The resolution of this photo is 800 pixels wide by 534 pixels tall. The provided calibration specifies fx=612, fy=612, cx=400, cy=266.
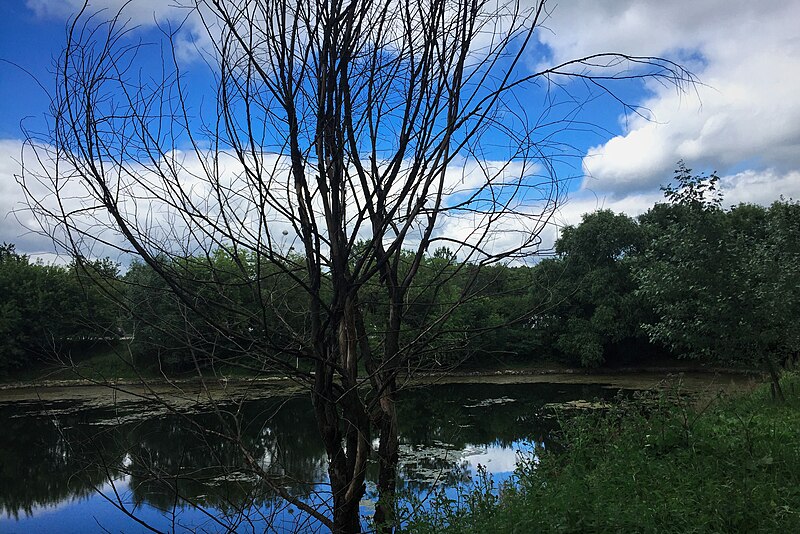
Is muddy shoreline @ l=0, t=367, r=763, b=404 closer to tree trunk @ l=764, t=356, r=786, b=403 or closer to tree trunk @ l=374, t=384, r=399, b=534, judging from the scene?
tree trunk @ l=764, t=356, r=786, b=403

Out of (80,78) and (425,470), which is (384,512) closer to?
(80,78)

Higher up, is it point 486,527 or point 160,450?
point 486,527

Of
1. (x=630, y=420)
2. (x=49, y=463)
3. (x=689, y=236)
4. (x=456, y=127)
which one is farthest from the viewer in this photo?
(x=49, y=463)

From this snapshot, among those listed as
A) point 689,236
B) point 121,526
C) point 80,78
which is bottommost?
point 121,526

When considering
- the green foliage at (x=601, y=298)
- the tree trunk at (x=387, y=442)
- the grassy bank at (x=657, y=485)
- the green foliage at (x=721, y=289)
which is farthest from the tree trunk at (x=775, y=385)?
the green foliage at (x=601, y=298)

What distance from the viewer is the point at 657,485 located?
3.92m

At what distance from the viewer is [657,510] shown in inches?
128

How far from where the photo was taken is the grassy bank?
10.8 feet

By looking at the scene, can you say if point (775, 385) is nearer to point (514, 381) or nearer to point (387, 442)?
point (387, 442)

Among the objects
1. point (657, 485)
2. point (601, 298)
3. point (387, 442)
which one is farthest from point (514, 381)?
point (387, 442)

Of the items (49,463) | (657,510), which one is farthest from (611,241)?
(657,510)

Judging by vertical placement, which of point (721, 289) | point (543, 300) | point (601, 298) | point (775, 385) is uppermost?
point (601, 298)

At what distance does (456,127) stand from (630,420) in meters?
4.96

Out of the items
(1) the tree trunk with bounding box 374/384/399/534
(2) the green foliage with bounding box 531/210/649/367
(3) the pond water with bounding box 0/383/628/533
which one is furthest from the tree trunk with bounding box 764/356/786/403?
(2) the green foliage with bounding box 531/210/649/367
